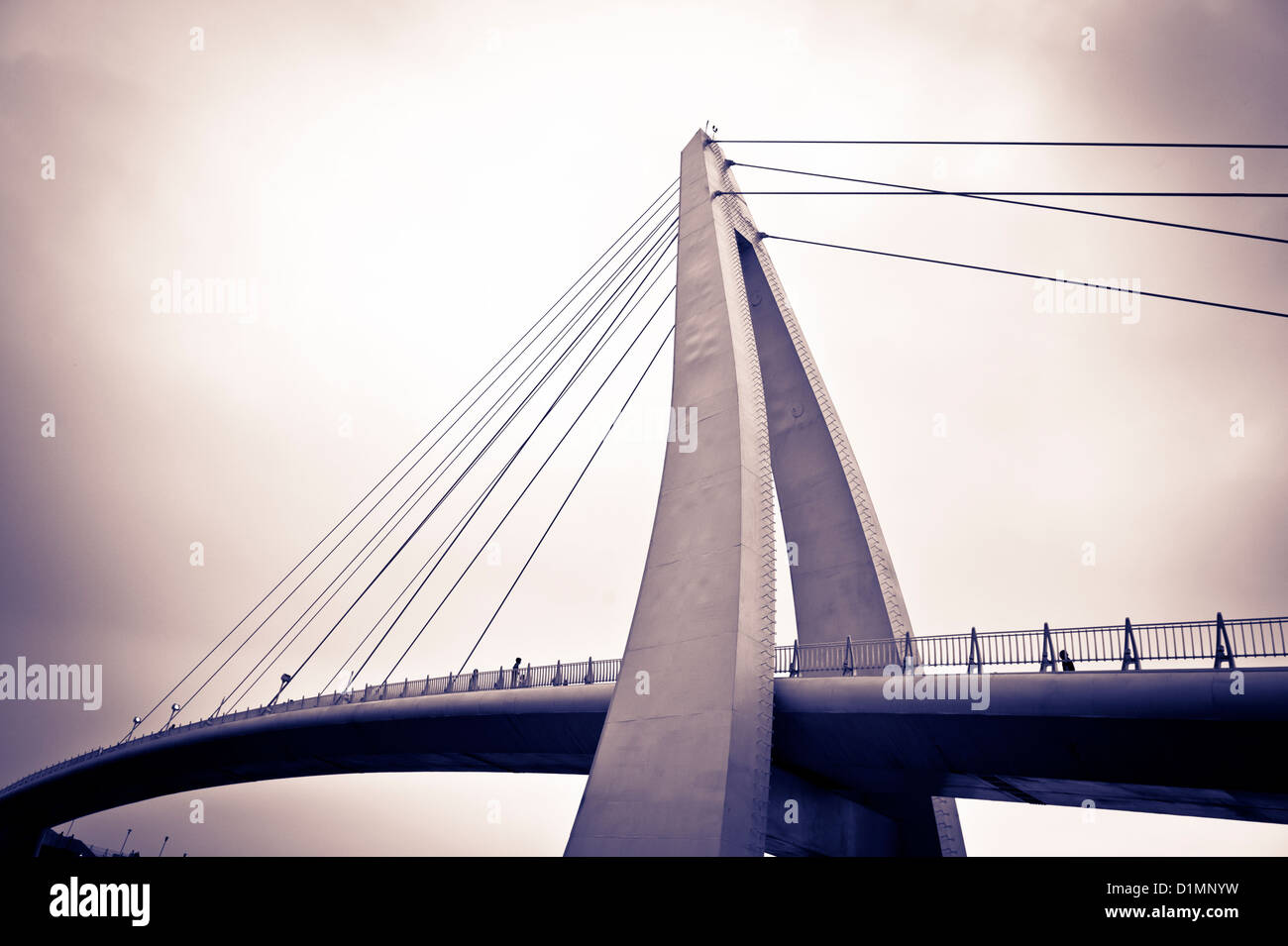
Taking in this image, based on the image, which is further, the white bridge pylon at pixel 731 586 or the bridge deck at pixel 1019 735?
the white bridge pylon at pixel 731 586

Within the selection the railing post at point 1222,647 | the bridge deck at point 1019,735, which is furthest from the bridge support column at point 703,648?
the railing post at point 1222,647

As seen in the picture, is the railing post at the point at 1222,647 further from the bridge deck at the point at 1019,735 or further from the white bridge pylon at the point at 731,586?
the white bridge pylon at the point at 731,586

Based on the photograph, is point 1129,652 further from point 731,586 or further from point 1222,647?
point 731,586

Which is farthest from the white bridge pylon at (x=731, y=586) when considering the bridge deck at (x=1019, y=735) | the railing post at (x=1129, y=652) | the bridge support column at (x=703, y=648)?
the railing post at (x=1129, y=652)

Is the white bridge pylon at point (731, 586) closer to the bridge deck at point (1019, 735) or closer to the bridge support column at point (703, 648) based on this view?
the bridge support column at point (703, 648)

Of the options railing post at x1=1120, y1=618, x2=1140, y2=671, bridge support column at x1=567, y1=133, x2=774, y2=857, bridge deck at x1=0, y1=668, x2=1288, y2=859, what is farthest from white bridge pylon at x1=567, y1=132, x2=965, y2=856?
railing post at x1=1120, y1=618, x2=1140, y2=671

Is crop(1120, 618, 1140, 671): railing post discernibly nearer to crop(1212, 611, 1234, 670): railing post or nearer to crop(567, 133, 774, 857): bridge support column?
crop(1212, 611, 1234, 670): railing post

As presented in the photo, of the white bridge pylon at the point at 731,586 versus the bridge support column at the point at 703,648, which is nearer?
the bridge support column at the point at 703,648

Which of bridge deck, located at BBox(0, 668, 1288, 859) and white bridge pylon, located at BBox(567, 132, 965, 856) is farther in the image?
white bridge pylon, located at BBox(567, 132, 965, 856)

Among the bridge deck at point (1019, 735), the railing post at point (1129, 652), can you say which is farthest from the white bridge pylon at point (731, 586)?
the railing post at point (1129, 652)

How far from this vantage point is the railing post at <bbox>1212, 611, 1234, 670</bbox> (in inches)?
514

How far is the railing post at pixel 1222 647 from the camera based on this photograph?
514 inches

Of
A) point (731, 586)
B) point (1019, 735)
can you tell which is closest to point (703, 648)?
point (731, 586)
